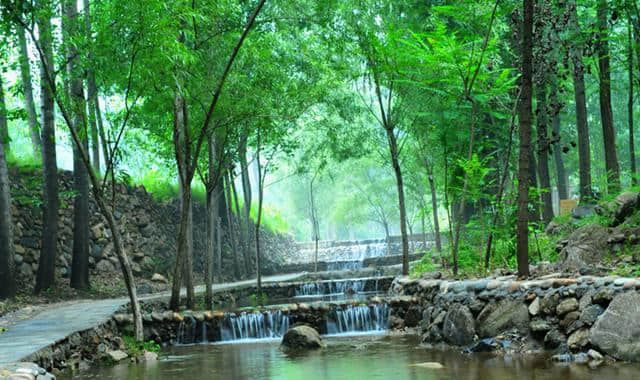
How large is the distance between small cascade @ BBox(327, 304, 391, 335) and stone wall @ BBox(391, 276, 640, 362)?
1973mm

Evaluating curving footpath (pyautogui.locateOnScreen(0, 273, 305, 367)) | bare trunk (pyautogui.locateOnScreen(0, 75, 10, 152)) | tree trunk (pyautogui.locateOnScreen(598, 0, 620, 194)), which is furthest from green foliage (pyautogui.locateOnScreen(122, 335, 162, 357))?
tree trunk (pyautogui.locateOnScreen(598, 0, 620, 194))

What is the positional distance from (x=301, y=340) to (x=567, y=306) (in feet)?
13.2

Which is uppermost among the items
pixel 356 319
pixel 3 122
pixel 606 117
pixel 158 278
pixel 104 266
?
pixel 3 122

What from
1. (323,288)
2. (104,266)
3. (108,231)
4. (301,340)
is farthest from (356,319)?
(108,231)

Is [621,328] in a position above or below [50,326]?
below

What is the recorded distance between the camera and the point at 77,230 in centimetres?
1617

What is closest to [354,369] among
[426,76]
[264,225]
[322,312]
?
[322,312]

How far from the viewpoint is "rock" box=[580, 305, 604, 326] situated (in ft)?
25.5

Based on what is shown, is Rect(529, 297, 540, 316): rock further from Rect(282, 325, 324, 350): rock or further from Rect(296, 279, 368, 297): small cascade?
Rect(296, 279, 368, 297): small cascade

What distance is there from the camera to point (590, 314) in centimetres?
783

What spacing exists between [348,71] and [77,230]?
719cm

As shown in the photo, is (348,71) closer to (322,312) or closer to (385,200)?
(322,312)

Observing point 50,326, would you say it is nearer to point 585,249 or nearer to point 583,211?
point 585,249

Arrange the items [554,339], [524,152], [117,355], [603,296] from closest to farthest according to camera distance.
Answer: [603,296], [554,339], [524,152], [117,355]
